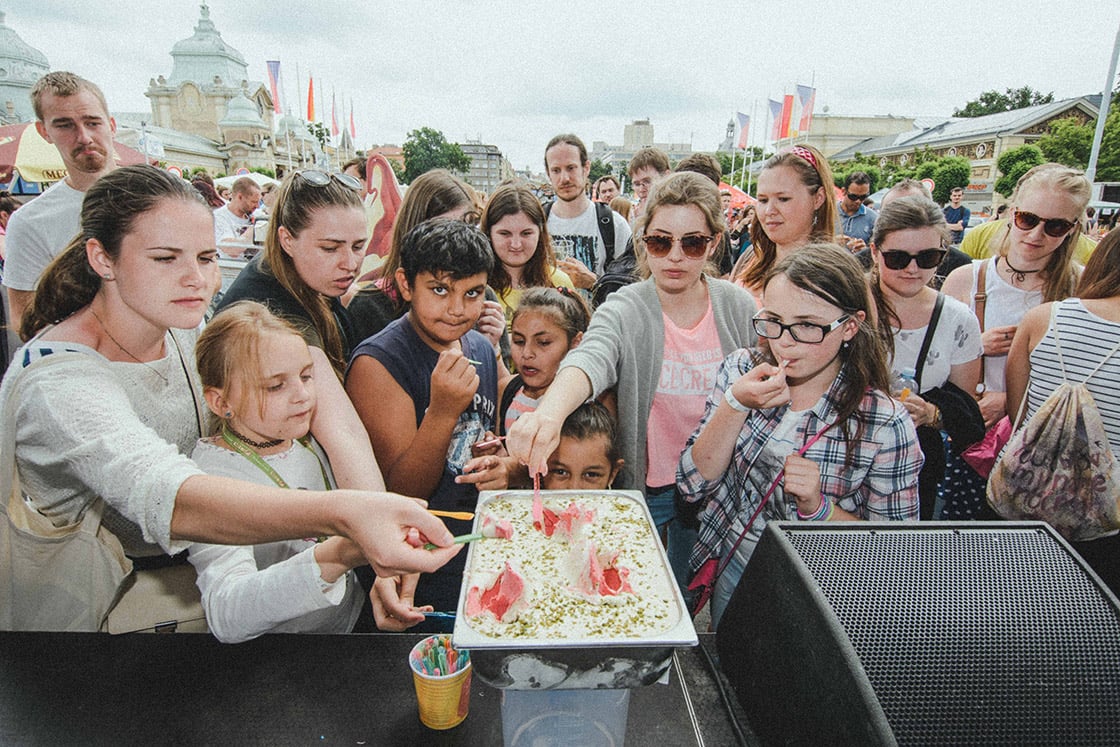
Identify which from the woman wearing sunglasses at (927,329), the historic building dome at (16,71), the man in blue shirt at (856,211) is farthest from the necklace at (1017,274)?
the historic building dome at (16,71)

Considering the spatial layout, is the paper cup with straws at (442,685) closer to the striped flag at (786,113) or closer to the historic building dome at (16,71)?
the striped flag at (786,113)

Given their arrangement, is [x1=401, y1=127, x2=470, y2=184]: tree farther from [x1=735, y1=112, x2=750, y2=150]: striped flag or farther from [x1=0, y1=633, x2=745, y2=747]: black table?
[x1=0, y1=633, x2=745, y2=747]: black table

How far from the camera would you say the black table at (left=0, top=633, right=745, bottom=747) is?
119cm

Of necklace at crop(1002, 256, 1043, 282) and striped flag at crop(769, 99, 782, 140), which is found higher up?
striped flag at crop(769, 99, 782, 140)

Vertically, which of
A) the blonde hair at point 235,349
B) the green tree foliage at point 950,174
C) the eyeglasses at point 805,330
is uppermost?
the green tree foliage at point 950,174

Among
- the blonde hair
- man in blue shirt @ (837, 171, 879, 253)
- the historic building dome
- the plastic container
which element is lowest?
the plastic container

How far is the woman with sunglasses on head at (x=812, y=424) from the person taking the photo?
1752 millimetres

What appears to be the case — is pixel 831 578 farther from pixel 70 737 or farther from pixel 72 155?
pixel 72 155

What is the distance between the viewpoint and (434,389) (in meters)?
1.87

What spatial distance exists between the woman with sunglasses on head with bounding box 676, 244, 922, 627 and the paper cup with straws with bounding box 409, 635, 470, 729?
0.99 m

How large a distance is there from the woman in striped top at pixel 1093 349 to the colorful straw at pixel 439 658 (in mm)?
2319

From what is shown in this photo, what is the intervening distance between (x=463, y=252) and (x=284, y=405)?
0.80 meters

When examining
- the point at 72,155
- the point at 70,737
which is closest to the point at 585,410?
the point at 70,737

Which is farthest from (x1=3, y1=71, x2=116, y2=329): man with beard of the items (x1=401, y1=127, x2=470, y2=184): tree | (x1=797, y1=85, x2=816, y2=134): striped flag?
(x1=401, y1=127, x2=470, y2=184): tree
